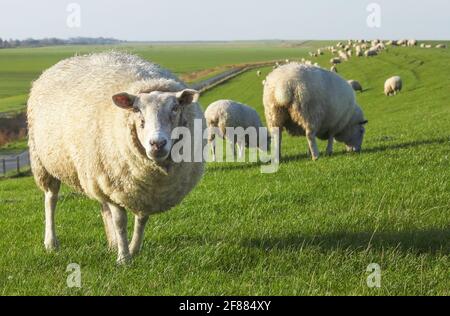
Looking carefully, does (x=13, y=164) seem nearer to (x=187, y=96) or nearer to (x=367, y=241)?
(x=187, y=96)

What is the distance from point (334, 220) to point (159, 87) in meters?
2.93

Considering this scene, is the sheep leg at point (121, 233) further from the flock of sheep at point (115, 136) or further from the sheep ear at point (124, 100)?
the sheep ear at point (124, 100)

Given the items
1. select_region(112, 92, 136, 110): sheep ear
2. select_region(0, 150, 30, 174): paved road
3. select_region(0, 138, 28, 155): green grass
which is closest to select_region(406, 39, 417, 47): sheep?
select_region(0, 138, 28, 155): green grass

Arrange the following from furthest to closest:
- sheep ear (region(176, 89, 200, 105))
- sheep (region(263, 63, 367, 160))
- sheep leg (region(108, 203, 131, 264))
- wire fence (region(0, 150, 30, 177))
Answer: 1. wire fence (region(0, 150, 30, 177))
2. sheep (region(263, 63, 367, 160))
3. sheep leg (region(108, 203, 131, 264))
4. sheep ear (region(176, 89, 200, 105))

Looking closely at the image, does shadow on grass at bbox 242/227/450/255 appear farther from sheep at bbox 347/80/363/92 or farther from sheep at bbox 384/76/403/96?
sheep at bbox 347/80/363/92

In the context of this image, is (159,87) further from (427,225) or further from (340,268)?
(427,225)

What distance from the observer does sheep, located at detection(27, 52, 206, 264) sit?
603 cm

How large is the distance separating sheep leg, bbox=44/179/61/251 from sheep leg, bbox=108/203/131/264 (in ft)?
3.48

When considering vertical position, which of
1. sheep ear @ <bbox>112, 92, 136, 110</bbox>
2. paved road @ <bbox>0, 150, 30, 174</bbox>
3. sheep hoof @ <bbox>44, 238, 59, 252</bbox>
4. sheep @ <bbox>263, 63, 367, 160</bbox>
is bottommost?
paved road @ <bbox>0, 150, 30, 174</bbox>

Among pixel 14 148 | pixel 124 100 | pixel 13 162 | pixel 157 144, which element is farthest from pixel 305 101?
pixel 14 148

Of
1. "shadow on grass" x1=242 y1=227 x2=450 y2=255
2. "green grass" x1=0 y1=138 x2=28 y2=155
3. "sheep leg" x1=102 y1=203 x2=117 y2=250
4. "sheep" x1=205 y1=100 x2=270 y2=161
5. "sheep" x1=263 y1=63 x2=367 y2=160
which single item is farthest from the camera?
"green grass" x1=0 y1=138 x2=28 y2=155

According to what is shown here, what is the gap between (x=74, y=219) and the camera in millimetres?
9195

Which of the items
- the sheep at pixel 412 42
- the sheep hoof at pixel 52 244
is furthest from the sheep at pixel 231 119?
the sheep at pixel 412 42
